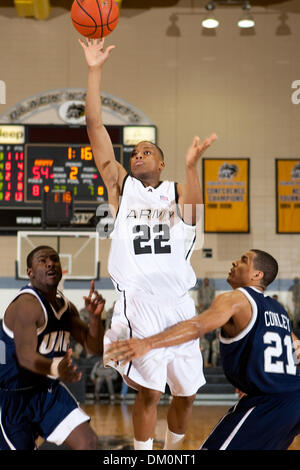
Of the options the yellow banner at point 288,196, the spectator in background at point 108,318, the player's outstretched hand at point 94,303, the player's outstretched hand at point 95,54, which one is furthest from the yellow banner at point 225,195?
the player's outstretched hand at point 94,303

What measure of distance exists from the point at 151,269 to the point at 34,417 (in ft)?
3.88

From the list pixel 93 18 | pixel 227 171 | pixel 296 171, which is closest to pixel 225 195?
pixel 227 171

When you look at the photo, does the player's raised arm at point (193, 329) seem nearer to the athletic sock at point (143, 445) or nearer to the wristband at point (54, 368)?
the wristband at point (54, 368)

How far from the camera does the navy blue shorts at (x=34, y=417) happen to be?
11.1 ft

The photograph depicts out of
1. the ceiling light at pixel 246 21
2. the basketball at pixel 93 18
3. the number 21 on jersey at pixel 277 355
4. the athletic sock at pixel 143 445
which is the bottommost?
the athletic sock at pixel 143 445

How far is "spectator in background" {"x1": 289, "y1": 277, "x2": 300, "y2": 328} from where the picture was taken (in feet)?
33.8

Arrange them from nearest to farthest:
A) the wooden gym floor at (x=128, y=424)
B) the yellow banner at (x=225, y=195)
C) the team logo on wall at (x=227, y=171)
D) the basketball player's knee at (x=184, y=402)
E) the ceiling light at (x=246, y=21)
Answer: the basketball player's knee at (x=184, y=402) < the wooden gym floor at (x=128, y=424) < the ceiling light at (x=246, y=21) < the yellow banner at (x=225, y=195) < the team logo on wall at (x=227, y=171)

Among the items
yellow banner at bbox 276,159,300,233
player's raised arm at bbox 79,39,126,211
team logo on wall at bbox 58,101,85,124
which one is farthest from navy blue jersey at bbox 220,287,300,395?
team logo on wall at bbox 58,101,85,124

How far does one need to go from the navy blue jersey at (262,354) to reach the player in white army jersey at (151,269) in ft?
1.53

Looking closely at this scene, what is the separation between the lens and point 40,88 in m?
11.1

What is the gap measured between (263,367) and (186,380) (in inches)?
25.5

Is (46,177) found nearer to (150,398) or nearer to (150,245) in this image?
(150,245)

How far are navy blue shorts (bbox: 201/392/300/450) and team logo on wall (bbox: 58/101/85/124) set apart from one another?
8346 mm
